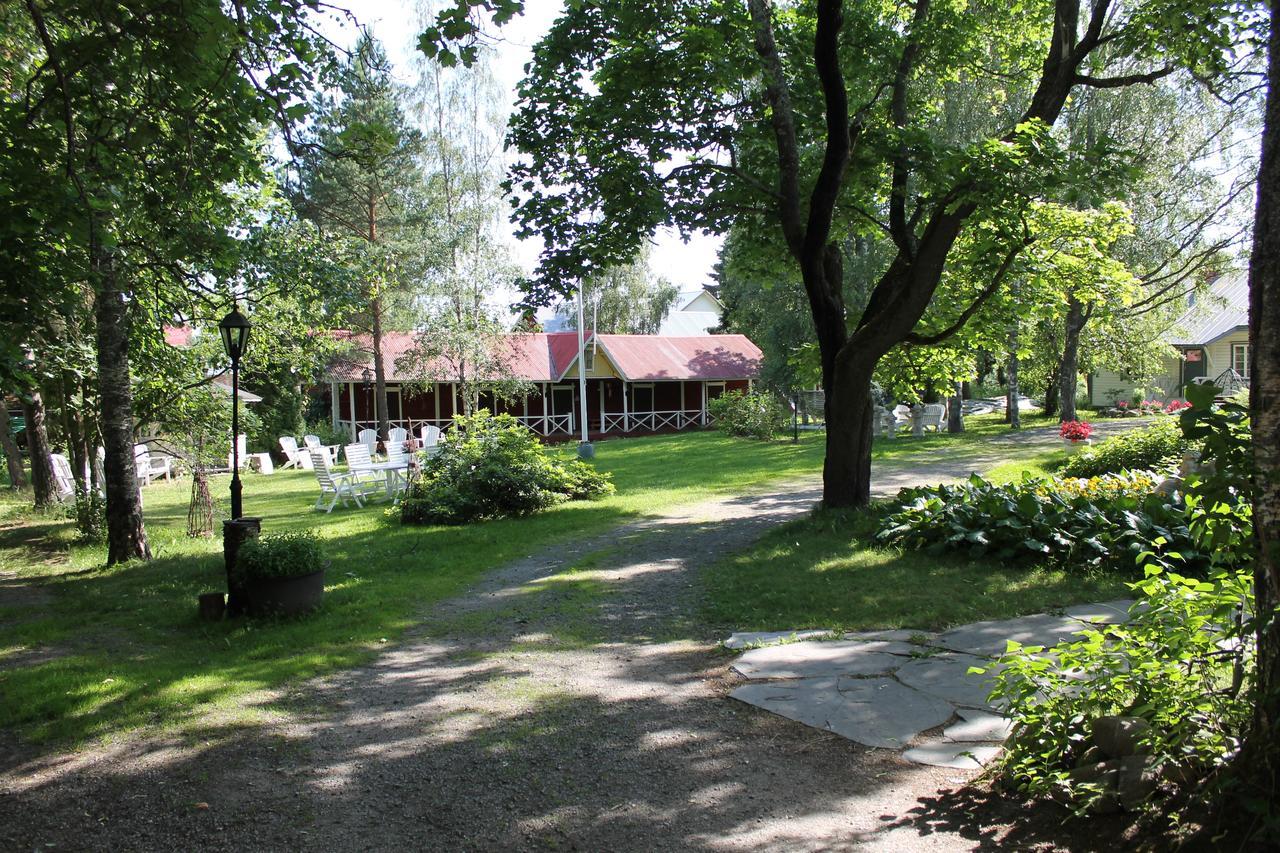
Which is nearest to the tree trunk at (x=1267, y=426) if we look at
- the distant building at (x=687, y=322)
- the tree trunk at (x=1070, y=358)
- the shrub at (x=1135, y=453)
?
the shrub at (x=1135, y=453)

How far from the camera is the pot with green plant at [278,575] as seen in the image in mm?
7340

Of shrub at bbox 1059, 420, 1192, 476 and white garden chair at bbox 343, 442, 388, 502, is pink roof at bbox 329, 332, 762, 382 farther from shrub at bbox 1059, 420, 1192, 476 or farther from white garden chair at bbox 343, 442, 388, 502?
shrub at bbox 1059, 420, 1192, 476

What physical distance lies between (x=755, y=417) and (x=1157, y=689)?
2630 centimetres

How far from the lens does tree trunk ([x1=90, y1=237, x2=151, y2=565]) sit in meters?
9.91

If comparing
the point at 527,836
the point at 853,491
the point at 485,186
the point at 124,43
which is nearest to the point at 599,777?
the point at 527,836

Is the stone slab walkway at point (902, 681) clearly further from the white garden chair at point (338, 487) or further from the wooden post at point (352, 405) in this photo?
the wooden post at point (352, 405)

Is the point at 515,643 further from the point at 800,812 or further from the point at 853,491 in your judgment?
the point at 853,491

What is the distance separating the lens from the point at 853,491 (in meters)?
10.5

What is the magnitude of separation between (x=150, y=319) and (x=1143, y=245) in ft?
72.3

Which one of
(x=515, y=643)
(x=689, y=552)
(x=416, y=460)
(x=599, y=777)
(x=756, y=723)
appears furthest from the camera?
(x=416, y=460)

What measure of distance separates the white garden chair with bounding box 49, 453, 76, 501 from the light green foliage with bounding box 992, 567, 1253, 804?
18482 mm

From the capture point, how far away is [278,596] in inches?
290

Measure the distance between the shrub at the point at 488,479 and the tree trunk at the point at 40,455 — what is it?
7435 millimetres

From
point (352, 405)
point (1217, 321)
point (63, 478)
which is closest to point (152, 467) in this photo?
point (352, 405)
